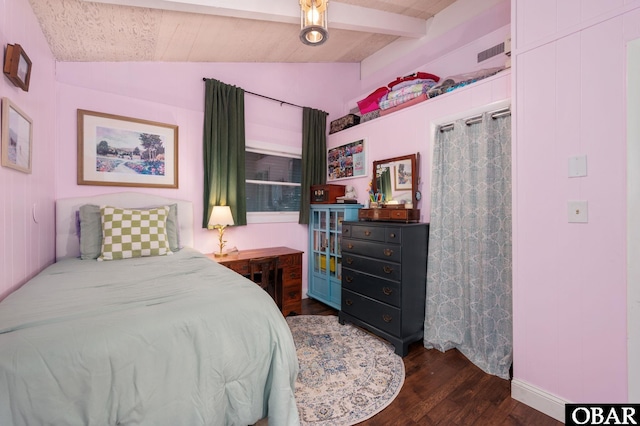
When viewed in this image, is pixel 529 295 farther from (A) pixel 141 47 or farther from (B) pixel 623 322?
(A) pixel 141 47

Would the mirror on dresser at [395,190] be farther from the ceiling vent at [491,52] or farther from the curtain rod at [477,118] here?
the ceiling vent at [491,52]

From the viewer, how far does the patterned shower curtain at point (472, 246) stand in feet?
6.84

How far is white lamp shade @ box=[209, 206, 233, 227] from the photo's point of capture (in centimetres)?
279

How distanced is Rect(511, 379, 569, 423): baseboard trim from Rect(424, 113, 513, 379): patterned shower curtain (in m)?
0.22

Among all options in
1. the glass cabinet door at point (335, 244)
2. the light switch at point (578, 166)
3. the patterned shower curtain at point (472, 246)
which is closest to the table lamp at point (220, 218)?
the glass cabinet door at point (335, 244)

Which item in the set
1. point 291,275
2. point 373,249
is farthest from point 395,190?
point 291,275

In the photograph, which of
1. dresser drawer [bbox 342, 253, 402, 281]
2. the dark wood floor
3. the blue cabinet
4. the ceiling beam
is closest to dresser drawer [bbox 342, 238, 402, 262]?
dresser drawer [bbox 342, 253, 402, 281]

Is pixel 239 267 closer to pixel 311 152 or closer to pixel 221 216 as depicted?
pixel 221 216

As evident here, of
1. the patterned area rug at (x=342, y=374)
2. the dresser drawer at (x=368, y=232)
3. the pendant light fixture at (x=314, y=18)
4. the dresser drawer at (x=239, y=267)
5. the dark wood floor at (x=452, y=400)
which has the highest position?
the pendant light fixture at (x=314, y=18)

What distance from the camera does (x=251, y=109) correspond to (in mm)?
3316

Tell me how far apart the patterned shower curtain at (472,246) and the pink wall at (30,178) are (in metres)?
2.80

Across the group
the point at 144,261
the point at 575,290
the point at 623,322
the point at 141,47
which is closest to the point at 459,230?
the point at 575,290

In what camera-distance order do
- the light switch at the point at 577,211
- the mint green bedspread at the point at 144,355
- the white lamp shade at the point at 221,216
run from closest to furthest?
1. the mint green bedspread at the point at 144,355
2. the light switch at the point at 577,211
3. the white lamp shade at the point at 221,216

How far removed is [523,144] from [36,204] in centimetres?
317
